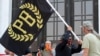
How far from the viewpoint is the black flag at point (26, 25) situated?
6.59 metres

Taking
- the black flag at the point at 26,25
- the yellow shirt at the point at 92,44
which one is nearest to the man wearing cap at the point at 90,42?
the yellow shirt at the point at 92,44

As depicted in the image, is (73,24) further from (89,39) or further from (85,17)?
(89,39)

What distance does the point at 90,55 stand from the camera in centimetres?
527

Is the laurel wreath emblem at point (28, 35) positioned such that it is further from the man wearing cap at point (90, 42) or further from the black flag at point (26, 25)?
the man wearing cap at point (90, 42)

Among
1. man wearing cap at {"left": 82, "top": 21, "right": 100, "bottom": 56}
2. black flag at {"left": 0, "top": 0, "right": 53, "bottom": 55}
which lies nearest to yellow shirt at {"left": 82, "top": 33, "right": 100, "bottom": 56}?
man wearing cap at {"left": 82, "top": 21, "right": 100, "bottom": 56}

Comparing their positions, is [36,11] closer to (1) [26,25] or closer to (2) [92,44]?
(1) [26,25]

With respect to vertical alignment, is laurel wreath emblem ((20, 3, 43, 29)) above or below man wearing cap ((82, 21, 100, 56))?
above

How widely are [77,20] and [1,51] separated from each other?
6.91 ft

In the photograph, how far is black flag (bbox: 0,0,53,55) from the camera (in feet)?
21.6

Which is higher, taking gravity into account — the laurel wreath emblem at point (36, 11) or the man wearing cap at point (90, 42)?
the laurel wreath emblem at point (36, 11)

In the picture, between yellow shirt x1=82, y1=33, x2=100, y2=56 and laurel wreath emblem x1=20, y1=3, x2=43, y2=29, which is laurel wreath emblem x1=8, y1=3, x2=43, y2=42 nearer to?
laurel wreath emblem x1=20, y1=3, x2=43, y2=29

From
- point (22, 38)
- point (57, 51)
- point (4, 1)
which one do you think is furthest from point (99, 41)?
point (4, 1)

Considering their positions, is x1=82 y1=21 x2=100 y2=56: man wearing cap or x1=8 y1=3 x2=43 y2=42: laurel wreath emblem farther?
→ x1=8 y1=3 x2=43 y2=42: laurel wreath emblem

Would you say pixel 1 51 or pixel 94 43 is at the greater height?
pixel 94 43
